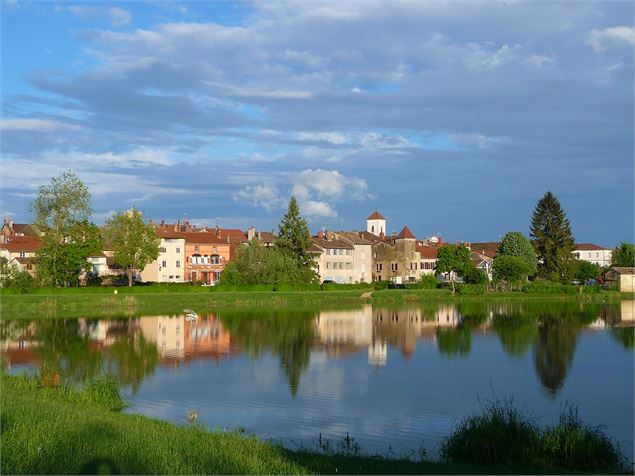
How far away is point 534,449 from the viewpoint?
14.8 m

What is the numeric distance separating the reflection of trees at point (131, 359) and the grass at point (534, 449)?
13220 millimetres

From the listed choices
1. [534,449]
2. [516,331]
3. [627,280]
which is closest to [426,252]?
[627,280]

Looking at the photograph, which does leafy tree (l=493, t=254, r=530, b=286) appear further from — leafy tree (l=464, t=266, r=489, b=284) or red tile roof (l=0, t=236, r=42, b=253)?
red tile roof (l=0, t=236, r=42, b=253)

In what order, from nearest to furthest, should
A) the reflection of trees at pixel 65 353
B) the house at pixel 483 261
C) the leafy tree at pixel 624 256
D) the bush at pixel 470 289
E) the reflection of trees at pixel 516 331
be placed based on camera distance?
the reflection of trees at pixel 65 353
the reflection of trees at pixel 516 331
the bush at pixel 470 289
the leafy tree at pixel 624 256
the house at pixel 483 261

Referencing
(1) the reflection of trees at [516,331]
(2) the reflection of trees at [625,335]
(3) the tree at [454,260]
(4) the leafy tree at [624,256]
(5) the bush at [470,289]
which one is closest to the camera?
(1) the reflection of trees at [516,331]

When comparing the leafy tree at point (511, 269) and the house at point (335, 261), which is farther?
the house at point (335, 261)

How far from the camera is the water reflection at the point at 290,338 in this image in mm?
31625

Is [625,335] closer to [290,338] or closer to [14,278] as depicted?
[290,338]

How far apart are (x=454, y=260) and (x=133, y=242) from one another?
3873 centimetres

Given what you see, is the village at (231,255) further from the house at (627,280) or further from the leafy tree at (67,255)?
the leafy tree at (67,255)

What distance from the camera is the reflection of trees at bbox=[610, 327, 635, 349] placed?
Answer: 131 feet

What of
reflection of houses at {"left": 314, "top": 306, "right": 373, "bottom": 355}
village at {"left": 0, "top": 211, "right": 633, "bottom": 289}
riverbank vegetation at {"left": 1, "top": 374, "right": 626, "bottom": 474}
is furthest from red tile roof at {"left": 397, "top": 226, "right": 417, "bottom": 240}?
riverbank vegetation at {"left": 1, "top": 374, "right": 626, "bottom": 474}

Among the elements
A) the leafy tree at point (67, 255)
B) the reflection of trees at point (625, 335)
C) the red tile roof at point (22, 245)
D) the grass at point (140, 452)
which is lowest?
the reflection of trees at point (625, 335)

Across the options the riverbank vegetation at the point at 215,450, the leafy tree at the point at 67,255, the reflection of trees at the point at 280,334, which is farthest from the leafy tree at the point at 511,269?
the riverbank vegetation at the point at 215,450
